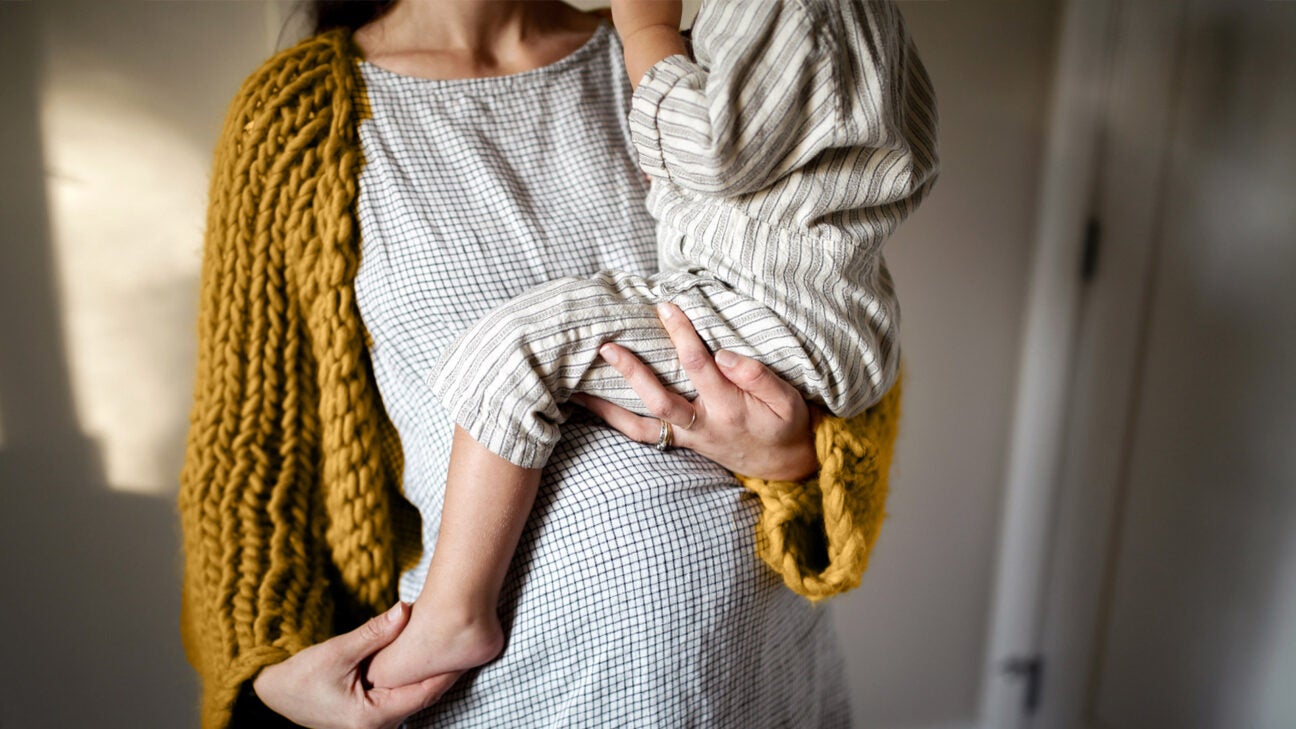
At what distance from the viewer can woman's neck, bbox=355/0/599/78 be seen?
2.89 ft

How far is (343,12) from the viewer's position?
36.6 inches

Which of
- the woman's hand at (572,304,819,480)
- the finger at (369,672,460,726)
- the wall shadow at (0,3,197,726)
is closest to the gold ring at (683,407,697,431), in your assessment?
the woman's hand at (572,304,819,480)

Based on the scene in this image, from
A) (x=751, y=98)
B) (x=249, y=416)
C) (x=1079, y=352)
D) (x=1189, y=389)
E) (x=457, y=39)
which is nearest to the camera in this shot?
(x=751, y=98)

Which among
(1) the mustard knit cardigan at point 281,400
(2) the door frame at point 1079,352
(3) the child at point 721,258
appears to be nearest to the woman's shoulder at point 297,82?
(1) the mustard knit cardigan at point 281,400

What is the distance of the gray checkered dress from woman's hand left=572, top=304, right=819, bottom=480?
1.0 inches

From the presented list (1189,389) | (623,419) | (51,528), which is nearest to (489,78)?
(623,419)

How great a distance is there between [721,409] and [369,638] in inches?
15.2

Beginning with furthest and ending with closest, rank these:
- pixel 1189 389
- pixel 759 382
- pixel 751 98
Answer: pixel 1189 389
pixel 759 382
pixel 751 98

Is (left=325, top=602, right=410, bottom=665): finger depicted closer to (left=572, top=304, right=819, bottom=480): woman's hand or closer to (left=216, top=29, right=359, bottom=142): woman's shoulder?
(left=572, top=304, right=819, bottom=480): woman's hand

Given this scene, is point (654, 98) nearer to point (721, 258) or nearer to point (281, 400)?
point (721, 258)

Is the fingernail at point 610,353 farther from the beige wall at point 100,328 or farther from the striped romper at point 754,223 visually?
the beige wall at point 100,328

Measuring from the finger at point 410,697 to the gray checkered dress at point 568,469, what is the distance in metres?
0.03

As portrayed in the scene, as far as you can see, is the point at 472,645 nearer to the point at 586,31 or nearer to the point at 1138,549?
the point at 586,31

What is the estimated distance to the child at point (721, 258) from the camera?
59cm
